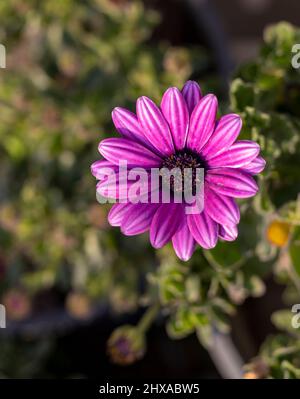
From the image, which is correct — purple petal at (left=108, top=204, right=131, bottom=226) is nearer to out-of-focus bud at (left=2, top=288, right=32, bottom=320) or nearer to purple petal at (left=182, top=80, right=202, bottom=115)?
purple petal at (left=182, top=80, right=202, bottom=115)

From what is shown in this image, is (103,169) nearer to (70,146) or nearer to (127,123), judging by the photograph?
(127,123)

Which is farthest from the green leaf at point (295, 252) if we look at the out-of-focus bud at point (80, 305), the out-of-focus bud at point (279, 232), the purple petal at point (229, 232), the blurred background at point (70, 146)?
the out-of-focus bud at point (80, 305)

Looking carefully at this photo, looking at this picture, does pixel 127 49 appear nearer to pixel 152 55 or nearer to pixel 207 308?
pixel 152 55

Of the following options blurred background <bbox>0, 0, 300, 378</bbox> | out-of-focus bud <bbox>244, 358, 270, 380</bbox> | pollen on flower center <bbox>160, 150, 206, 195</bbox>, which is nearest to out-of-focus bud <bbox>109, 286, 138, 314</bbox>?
blurred background <bbox>0, 0, 300, 378</bbox>

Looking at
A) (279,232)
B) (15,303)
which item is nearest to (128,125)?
(279,232)

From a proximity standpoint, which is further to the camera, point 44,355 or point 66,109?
point 44,355
